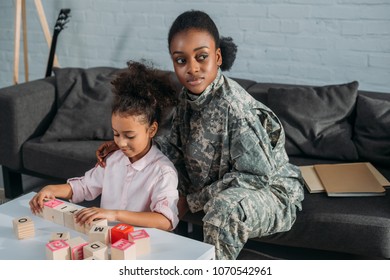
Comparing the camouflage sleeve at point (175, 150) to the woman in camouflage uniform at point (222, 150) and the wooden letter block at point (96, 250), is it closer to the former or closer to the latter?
the woman in camouflage uniform at point (222, 150)

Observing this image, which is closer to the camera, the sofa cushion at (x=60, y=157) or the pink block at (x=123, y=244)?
the pink block at (x=123, y=244)

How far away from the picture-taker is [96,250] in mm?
1313

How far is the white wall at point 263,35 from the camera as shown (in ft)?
9.07

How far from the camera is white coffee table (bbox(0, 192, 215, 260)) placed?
1379 millimetres

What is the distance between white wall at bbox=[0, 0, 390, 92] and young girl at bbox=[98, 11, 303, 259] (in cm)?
106

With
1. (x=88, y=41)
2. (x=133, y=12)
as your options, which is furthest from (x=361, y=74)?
(x=88, y=41)

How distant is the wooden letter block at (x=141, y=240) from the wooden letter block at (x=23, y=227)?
305 mm

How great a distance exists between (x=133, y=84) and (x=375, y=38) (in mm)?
1500

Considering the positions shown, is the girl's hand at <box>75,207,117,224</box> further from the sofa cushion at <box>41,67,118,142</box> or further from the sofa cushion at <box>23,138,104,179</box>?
the sofa cushion at <box>41,67,118,142</box>

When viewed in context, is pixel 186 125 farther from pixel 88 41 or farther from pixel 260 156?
pixel 88 41

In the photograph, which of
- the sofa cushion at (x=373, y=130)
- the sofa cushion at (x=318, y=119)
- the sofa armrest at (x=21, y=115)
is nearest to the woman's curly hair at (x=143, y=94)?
the sofa cushion at (x=318, y=119)

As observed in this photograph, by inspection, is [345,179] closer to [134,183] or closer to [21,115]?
[134,183]

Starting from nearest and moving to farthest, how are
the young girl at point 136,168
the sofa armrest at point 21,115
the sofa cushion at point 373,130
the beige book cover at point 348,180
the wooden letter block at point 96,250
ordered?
1. the wooden letter block at point 96,250
2. the young girl at point 136,168
3. the beige book cover at point 348,180
4. the sofa cushion at point 373,130
5. the sofa armrest at point 21,115

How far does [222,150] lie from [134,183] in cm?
32
